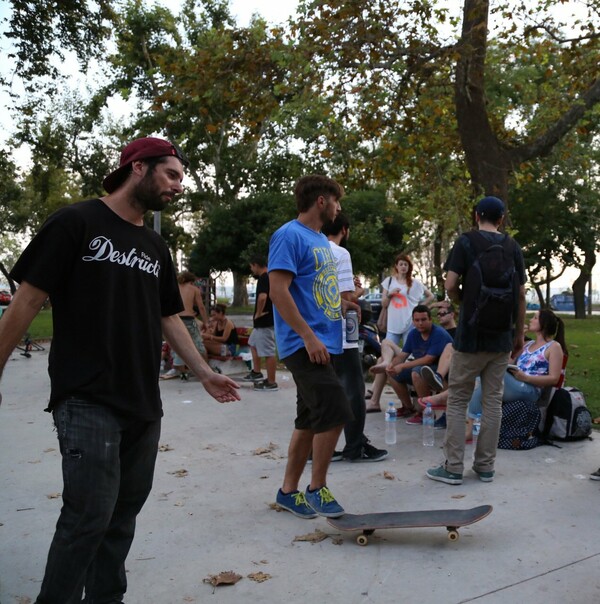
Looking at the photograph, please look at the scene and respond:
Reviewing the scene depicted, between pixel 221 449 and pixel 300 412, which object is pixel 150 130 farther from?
pixel 300 412

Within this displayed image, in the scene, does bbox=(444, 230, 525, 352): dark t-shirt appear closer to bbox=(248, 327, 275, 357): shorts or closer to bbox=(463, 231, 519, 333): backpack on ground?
bbox=(463, 231, 519, 333): backpack on ground

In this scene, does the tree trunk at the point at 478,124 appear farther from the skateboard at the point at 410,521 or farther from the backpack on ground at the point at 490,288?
the skateboard at the point at 410,521

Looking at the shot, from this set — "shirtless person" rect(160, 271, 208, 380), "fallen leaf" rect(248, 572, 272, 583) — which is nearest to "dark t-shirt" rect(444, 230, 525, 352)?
"fallen leaf" rect(248, 572, 272, 583)

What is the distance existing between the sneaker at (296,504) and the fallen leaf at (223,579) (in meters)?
0.90

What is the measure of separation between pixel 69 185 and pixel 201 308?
40.3m

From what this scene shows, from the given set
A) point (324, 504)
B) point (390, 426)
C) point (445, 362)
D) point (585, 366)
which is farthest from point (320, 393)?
point (585, 366)

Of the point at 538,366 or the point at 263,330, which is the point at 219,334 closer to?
the point at 263,330

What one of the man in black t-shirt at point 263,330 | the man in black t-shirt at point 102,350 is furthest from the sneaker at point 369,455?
the man in black t-shirt at point 263,330

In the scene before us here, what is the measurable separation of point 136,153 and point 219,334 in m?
8.69

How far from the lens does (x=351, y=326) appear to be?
5469 millimetres

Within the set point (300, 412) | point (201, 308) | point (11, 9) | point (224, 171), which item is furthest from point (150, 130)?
point (300, 412)

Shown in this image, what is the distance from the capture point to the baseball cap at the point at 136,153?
2789 mm

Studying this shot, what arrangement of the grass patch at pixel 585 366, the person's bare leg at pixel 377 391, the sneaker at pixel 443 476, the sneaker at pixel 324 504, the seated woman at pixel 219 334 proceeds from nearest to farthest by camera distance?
the sneaker at pixel 324 504, the sneaker at pixel 443 476, the person's bare leg at pixel 377 391, the grass patch at pixel 585 366, the seated woman at pixel 219 334

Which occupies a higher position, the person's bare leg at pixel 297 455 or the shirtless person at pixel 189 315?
the shirtless person at pixel 189 315
